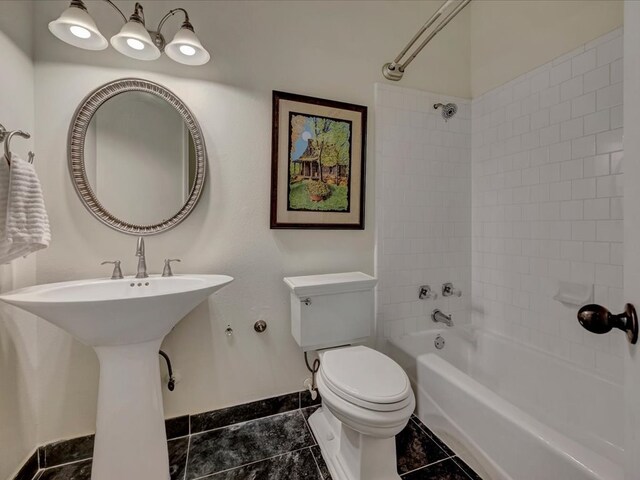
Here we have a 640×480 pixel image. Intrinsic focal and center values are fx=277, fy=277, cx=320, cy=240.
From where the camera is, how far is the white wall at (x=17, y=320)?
1058 millimetres

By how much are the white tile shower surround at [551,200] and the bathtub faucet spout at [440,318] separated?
1.06 feet

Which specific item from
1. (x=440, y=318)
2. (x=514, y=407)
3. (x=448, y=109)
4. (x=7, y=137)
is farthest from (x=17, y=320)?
(x=448, y=109)

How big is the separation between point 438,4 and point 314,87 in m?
1.19

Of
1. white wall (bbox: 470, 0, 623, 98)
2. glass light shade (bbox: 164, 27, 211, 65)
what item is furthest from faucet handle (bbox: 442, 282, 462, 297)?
glass light shade (bbox: 164, 27, 211, 65)

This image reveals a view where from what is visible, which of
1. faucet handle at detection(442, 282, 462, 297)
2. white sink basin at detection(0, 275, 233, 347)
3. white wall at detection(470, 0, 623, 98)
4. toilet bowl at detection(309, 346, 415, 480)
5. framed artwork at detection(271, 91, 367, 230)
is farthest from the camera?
faucet handle at detection(442, 282, 462, 297)

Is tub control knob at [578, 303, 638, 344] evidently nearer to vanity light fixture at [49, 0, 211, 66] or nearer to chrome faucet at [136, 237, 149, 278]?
chrome faucet at [136, 237, 149, 278]

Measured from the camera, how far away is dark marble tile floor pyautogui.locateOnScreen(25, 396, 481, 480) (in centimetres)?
121

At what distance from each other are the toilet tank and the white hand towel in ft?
3.31


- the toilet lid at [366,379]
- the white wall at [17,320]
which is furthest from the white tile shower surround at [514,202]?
the white wall at [17,320]

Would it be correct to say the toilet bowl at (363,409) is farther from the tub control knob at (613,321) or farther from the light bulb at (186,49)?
the light bulb at (186,49)

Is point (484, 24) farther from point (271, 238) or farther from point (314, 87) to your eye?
point (271, 238)

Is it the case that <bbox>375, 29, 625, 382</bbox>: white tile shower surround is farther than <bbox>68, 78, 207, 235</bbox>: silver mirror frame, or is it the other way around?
<bbox>375, 29, 625, 382</bbox>: white tile shower surround

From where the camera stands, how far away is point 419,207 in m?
1.86

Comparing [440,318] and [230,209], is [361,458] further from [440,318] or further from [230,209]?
[230,209]
